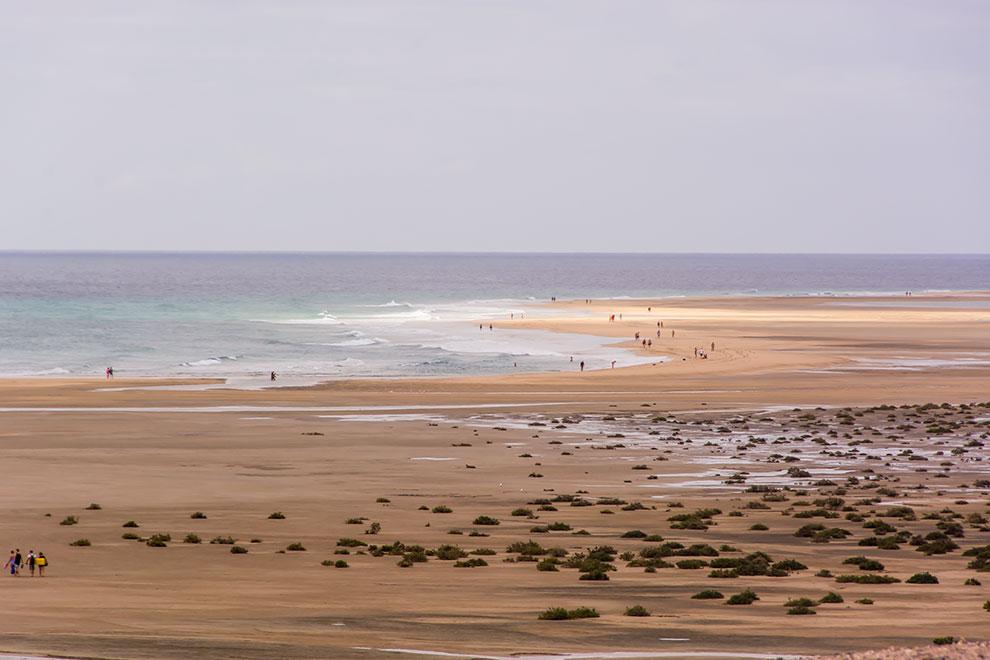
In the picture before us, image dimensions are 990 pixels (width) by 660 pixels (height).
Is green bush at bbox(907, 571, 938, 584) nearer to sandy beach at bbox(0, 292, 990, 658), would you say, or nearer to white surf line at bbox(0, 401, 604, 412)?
sandy beach at bbox(0, 292, 990, 658)

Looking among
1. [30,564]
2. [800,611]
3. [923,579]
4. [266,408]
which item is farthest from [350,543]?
[266,408]

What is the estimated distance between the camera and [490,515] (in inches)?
1339

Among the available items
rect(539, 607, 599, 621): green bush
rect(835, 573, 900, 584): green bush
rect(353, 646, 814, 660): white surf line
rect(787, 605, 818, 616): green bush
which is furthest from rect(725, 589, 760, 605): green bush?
rect(353, 646, 814, 660): white surf line

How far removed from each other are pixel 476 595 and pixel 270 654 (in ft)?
18.9

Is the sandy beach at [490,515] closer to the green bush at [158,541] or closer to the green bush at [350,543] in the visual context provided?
the green bush at [158,541]

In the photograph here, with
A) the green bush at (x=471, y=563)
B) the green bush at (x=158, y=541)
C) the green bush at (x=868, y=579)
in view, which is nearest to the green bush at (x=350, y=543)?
the green bush at (x=471, y=563)

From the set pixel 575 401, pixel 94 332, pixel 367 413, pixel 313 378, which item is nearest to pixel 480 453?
pixel 367 413

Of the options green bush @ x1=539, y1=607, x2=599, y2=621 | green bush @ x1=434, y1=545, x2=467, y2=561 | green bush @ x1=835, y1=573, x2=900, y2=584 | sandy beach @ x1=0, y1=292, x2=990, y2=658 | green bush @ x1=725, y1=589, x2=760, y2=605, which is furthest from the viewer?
green bush @ x1=434, y1=545, x2=467, y2=561

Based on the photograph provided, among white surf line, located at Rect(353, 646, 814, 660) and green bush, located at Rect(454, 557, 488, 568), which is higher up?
green bush, located at Rect(454, 557, 488, 568)

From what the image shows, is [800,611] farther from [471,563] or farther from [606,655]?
[471,563]

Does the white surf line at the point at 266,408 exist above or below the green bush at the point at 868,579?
above

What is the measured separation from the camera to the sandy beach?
69.2 feet

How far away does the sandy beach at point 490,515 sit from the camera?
21.1m

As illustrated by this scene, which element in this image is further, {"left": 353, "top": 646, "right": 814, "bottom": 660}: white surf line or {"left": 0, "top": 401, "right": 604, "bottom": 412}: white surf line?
{"left": 0, "top": 401, "right": 604, "bottom": 412}: white surf line
